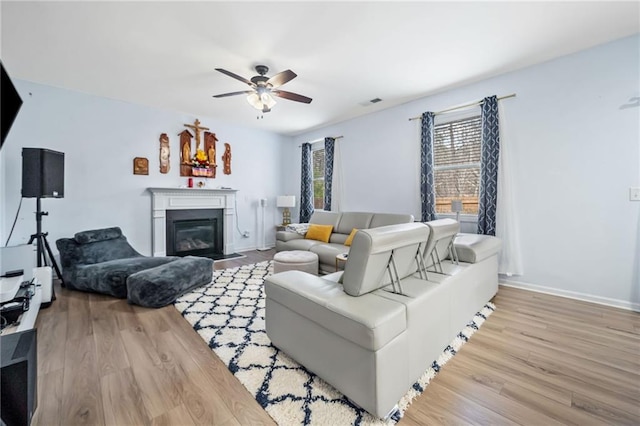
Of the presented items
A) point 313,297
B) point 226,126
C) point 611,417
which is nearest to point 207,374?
point 313,297

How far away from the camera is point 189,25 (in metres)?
2.31

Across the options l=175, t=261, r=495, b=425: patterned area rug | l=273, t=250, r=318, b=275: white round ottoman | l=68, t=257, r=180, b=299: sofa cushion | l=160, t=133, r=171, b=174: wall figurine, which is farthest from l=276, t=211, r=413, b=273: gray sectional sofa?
l=160, t=133, r=171, b=174: wall figurine

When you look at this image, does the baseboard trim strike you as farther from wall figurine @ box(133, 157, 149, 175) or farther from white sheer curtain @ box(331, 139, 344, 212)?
wall figurine @ box(133, 157, 149, 175)

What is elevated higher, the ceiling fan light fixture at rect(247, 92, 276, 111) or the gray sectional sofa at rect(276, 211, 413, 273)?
the ceiling fan light fixture at rect(247, 92, 276, 111)

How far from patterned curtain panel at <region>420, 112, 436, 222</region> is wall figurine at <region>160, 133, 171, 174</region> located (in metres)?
4.33

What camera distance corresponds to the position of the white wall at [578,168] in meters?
2.56

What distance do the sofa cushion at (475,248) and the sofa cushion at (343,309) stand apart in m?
1.38

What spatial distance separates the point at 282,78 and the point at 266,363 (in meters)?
2.63

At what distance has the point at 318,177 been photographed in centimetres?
596

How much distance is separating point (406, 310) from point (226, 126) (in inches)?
202

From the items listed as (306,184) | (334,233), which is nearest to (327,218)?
(334,233)

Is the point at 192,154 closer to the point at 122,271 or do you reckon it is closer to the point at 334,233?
the point at 122,271

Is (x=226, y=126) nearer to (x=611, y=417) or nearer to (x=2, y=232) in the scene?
(x=2, y=232)

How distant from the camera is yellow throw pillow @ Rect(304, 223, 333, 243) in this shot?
14.5ft
